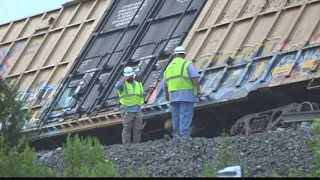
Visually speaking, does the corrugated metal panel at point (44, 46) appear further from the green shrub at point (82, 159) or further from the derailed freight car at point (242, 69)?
the green shrub at point (82, 159)

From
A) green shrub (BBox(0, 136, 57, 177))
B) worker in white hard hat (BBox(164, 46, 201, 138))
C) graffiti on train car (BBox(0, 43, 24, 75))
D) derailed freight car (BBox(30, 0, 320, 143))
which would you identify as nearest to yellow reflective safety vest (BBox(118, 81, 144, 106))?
derailed freight car (BBox(30, 0, 320, 143))

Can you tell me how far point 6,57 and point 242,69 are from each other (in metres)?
7.64

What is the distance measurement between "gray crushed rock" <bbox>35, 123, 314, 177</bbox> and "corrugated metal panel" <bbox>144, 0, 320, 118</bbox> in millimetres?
1807

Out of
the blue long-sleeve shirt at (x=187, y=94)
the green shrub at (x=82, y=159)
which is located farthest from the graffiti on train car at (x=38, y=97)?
the green shrub at (x=82, y=159)

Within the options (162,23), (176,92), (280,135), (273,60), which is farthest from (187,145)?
(162,23)

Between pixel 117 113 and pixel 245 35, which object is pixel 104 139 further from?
pixel 245 35

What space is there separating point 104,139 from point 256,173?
9.52 m

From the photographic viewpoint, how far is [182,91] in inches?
663

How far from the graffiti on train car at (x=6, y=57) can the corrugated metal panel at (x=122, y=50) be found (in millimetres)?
2589

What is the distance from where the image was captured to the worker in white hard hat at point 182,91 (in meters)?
16.7

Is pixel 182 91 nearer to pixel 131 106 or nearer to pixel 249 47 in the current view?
pixel 131 106

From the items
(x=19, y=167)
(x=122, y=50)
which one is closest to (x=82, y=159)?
(x=19, y=167)

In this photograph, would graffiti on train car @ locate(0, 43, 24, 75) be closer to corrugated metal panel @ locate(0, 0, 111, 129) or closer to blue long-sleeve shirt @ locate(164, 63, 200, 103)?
corrugated metal panel @ locate(0, 0, 111, 129)

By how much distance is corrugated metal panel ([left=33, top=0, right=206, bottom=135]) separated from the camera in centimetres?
2042
